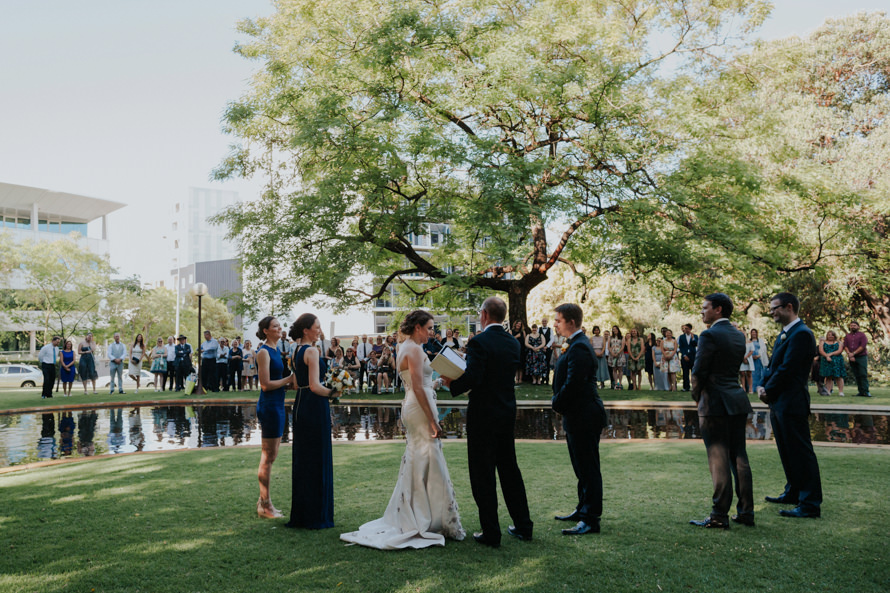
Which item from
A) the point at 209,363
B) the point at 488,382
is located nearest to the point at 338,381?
the point at 488,382

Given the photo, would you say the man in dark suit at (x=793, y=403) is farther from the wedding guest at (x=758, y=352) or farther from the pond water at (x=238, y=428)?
the wedding guest at (x=758, y=352)

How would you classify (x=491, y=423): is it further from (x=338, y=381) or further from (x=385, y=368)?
(x=385, y=368)

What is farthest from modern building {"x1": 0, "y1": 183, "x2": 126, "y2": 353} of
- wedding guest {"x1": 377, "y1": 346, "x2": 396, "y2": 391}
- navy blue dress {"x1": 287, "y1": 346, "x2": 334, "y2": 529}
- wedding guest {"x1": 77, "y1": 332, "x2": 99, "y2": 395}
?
navy blue dress {"x1": 287, "y1": 346, "x2": 334, "y2": 529}

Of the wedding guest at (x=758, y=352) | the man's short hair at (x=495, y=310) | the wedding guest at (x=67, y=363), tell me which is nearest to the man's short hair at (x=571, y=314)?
the man's short hair at (x=495, y=310)

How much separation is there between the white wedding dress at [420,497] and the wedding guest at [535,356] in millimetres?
15666

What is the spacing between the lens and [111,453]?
10.4 metres

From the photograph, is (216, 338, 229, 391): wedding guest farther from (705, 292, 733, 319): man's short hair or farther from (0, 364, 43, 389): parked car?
(705, 292, 733, 319): man's short hair

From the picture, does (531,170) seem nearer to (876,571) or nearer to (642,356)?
(642,356)

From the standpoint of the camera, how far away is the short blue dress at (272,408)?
20.6 ft

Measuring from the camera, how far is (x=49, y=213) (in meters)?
64.2

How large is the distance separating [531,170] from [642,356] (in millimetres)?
6859

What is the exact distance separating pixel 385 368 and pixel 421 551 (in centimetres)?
1628

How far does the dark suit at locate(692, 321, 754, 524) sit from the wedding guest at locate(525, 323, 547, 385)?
598 inches

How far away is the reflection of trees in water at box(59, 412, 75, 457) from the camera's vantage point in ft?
36.2
